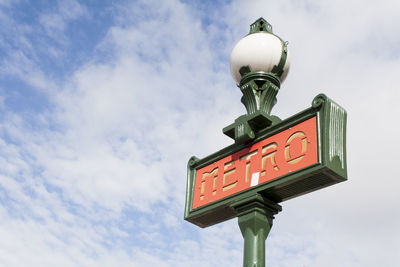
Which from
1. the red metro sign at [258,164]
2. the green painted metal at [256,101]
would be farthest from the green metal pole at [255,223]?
the green painted metal at [256,101]

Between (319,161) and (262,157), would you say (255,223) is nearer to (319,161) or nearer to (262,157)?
(262,157)

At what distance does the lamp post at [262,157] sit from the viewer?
5.06 m

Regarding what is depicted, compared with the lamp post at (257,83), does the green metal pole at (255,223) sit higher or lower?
lower

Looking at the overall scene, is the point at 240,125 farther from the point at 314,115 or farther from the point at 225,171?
the point at 314,115

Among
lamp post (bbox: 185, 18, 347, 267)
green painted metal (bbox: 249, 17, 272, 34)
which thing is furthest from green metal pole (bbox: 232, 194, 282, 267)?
green painted metal (bbox: 249, 17, 272, 34)

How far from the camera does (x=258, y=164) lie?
5.64 metres

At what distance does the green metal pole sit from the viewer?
5.09m

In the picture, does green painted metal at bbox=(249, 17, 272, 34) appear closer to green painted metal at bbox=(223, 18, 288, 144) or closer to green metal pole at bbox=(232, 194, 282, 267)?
green painted metal at bbox=(223, 18, 288, 144)

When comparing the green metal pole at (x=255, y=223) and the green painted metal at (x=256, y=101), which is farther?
the green painted metal at (x=256, y=101)

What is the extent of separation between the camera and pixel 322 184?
202 inches

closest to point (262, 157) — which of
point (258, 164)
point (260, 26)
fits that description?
point (258, 164)

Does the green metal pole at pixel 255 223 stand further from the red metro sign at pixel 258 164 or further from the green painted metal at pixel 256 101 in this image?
the green painted metal at pixel 256 101

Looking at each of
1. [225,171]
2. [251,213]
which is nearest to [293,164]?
[251,213]

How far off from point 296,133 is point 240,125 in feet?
2.54
